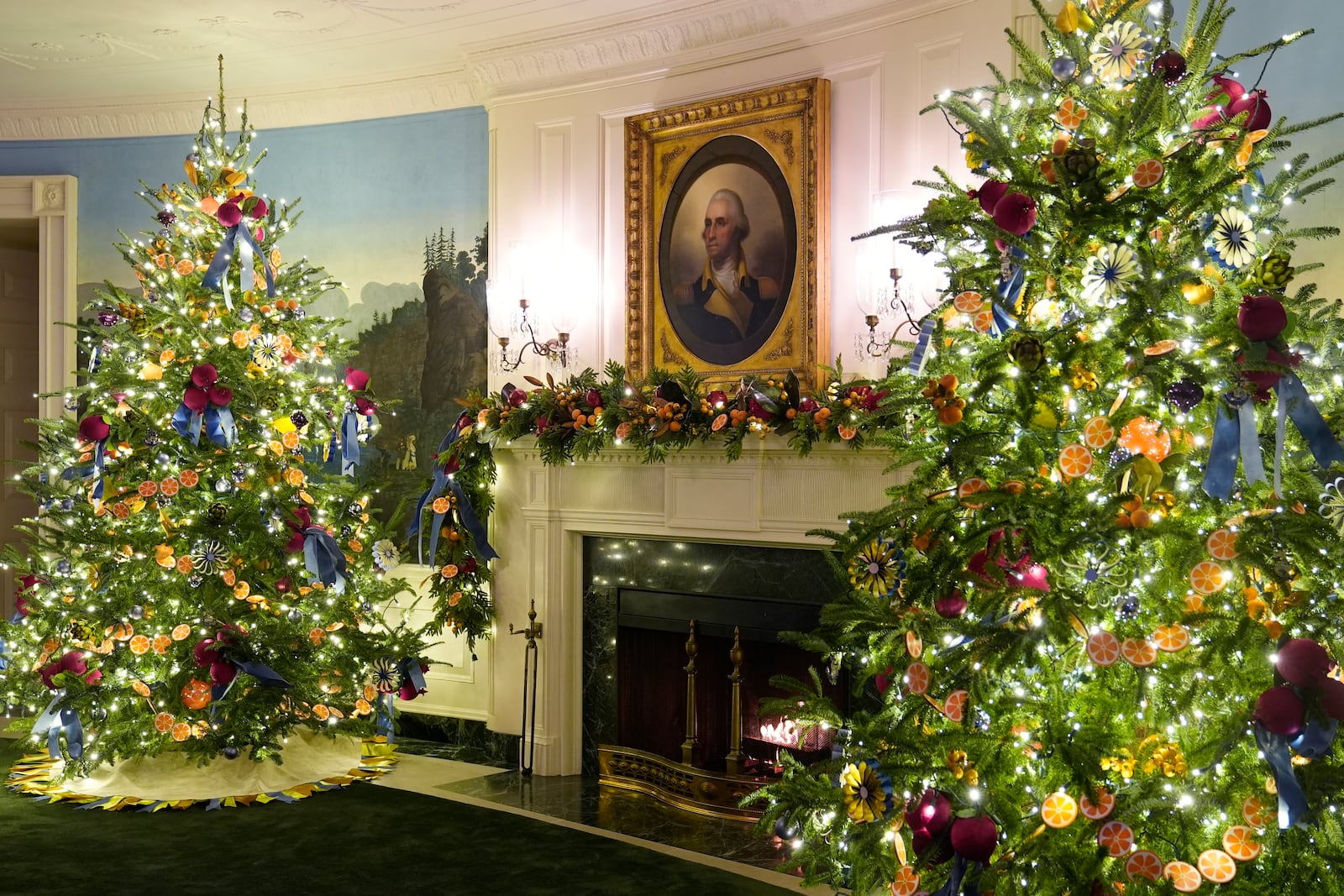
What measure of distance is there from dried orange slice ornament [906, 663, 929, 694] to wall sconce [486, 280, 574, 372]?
3.23m

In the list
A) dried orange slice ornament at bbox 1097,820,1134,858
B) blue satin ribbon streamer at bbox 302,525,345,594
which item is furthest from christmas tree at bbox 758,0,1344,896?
blue satin ribbon streamer at bbox 302,525,345,594

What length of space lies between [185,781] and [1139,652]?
4266 millimetres

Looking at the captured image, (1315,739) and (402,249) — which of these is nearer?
(1315,739)

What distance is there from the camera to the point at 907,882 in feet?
9.52

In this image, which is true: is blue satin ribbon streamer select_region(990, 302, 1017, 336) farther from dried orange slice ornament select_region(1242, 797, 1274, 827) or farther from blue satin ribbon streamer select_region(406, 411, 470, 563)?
blue satin ribbon streamer select_region(406, 411, 470, 563)

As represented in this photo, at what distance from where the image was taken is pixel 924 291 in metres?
4.82

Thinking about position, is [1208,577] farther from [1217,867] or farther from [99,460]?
[99,460]

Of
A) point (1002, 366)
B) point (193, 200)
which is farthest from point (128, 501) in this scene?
point (1002, 366)

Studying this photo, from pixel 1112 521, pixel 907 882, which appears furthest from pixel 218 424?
pixel 1112 521

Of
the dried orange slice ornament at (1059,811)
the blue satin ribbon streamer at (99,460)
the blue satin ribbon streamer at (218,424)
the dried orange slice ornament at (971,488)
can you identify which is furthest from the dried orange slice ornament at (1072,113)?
the blue satin ribbon streamer at (99,460)

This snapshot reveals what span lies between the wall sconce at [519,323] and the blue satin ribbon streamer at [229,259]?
3.60 feet

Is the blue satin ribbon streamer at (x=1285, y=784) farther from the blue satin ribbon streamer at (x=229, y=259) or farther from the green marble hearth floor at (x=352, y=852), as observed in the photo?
the blue satin ribbon streamer at (x=229, y=259)

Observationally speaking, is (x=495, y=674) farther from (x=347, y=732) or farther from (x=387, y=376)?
(x=387, y=376)

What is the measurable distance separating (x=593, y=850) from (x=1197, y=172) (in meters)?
3.27
